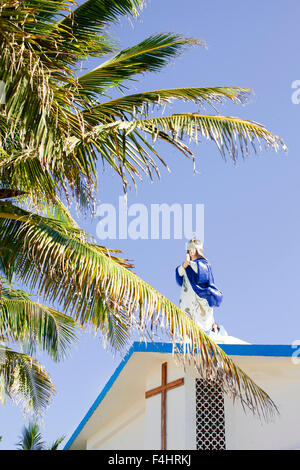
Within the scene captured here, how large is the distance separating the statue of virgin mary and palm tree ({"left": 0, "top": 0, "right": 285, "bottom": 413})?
3.78 m

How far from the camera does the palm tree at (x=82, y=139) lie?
6035 millimetres

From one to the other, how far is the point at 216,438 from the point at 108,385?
8.17ft

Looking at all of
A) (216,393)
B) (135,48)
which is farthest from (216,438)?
(135,48)

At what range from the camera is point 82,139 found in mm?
6355

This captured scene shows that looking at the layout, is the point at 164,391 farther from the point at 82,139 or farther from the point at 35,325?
the point at 82,139

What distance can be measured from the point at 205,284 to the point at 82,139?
5.11 m

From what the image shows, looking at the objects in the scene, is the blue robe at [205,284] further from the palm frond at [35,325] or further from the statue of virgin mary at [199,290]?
the palm frond at [35,325]

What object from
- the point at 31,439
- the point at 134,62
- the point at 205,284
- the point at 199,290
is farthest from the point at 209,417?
the point at 31,439

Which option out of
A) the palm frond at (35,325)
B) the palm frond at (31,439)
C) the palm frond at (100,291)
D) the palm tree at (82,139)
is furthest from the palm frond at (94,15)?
the palm frond at (31,439)

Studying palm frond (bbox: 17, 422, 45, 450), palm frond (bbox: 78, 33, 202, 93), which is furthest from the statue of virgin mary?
palm frond (bbox: 17, 422, 45, 450)

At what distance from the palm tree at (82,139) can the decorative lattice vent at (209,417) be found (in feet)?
9.77

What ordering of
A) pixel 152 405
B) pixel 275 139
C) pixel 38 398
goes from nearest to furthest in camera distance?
pixel 275 139, pixel 152 405, pixel 38 398
